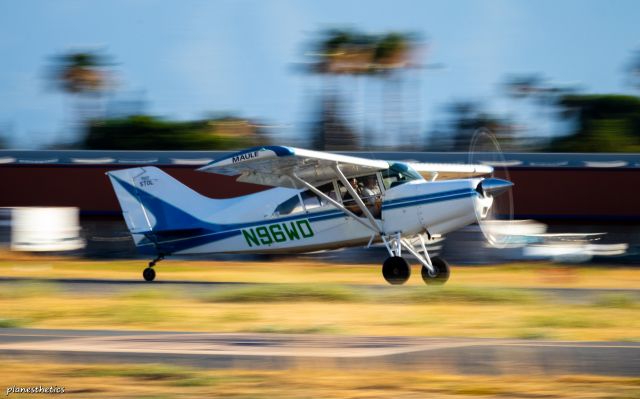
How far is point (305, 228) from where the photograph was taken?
56.5 ft

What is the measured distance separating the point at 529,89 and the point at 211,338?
6032 centimetres

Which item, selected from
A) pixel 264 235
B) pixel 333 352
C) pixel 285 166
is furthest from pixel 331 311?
pixel 264 235

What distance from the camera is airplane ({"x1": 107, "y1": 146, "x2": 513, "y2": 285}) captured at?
16266 mm

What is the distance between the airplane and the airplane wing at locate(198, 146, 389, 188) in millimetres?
18

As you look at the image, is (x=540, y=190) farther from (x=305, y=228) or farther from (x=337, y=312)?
(x=337, y=312)

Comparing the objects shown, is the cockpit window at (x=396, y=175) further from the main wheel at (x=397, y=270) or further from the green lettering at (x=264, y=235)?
the green lettering at (x=264, y=235)

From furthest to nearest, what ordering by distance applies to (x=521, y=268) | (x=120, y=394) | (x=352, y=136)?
(x=352, y=136)
(x=521, y=268)
(x=120, y=394)

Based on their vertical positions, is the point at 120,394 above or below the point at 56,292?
above

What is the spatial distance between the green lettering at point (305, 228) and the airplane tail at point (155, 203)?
2.14 meters

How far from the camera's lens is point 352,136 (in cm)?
5353

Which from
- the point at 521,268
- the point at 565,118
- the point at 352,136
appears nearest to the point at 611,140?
the point at 565,118

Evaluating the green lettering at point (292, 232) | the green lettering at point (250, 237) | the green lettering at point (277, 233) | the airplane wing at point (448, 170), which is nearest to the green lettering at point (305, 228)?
the green lettering at point (292, 232)

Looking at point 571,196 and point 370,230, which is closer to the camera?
point 370,230

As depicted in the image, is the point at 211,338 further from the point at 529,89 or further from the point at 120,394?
the point at 529,89
